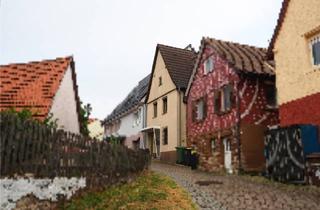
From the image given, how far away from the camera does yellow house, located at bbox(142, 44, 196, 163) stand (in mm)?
30703

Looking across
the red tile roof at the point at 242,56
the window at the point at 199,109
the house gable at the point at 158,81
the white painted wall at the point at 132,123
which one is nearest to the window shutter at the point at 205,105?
the window at the point at 199,109

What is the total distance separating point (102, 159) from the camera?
500 inches

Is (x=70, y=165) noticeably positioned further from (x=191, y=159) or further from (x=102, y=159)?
(x=191, y=159)

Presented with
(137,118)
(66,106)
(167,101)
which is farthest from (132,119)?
(66,106)

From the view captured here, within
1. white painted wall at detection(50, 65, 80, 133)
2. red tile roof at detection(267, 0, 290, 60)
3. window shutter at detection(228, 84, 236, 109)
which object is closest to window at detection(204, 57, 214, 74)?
window shutter at detection(228, 84, 236, 109)

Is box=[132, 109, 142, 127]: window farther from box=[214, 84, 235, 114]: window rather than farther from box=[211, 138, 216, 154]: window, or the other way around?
box=[214, 84, 235, 114]: window

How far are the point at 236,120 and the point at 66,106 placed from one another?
30.8ft

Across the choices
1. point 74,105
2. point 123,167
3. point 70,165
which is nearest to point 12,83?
point 74,105

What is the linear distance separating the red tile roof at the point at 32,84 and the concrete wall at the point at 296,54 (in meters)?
10.5

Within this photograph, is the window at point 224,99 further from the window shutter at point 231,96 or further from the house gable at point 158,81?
the house gable at point 158,81

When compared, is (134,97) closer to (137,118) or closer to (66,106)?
(137,118)

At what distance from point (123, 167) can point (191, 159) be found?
1274cm

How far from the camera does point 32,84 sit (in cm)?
1825

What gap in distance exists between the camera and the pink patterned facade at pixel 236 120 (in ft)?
69.6
